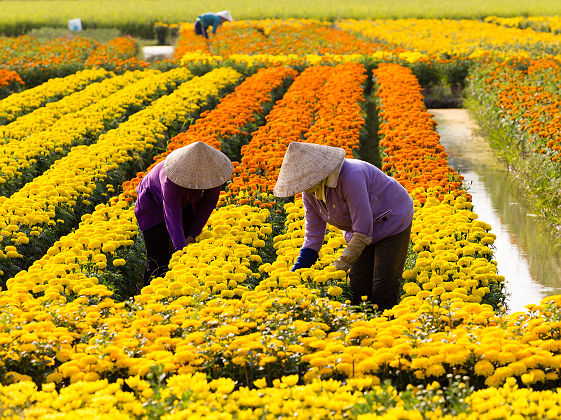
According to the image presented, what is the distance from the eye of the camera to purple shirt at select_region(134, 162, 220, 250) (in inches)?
241

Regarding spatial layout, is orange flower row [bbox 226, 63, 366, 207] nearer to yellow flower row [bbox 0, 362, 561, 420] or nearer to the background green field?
yellow flower row [bbox 0, 362, 561, 420]

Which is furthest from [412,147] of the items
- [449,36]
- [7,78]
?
[449,36]

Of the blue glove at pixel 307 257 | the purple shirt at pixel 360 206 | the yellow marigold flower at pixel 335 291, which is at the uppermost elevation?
the purple shirt at pixel 360 206

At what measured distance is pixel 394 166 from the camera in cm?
935

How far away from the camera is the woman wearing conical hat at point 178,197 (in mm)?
6012

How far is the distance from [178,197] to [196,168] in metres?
0.29

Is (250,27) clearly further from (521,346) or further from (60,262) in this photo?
(521,346)

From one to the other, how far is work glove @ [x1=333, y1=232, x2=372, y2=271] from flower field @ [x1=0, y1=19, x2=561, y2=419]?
181 mm

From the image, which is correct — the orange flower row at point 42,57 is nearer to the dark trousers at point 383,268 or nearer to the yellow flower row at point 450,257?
the yellow flower row at point 450,257

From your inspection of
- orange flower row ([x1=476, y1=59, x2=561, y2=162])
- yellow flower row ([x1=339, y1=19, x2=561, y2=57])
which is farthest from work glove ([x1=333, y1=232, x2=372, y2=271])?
yellow flower row ([x1=339, y1=19, x2=561, y2=57])

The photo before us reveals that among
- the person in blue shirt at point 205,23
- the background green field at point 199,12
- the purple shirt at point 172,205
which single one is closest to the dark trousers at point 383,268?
the purple shirt at point 172,205

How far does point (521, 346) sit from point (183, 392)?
5.64ft

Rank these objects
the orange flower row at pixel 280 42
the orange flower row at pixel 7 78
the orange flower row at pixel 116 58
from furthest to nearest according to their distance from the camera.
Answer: the orange flower row at pixel 280 42, the orange flower row at pixel 116 58, the orange flower row at pixel 7 78

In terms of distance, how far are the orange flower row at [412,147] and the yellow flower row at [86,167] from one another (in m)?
3.07
